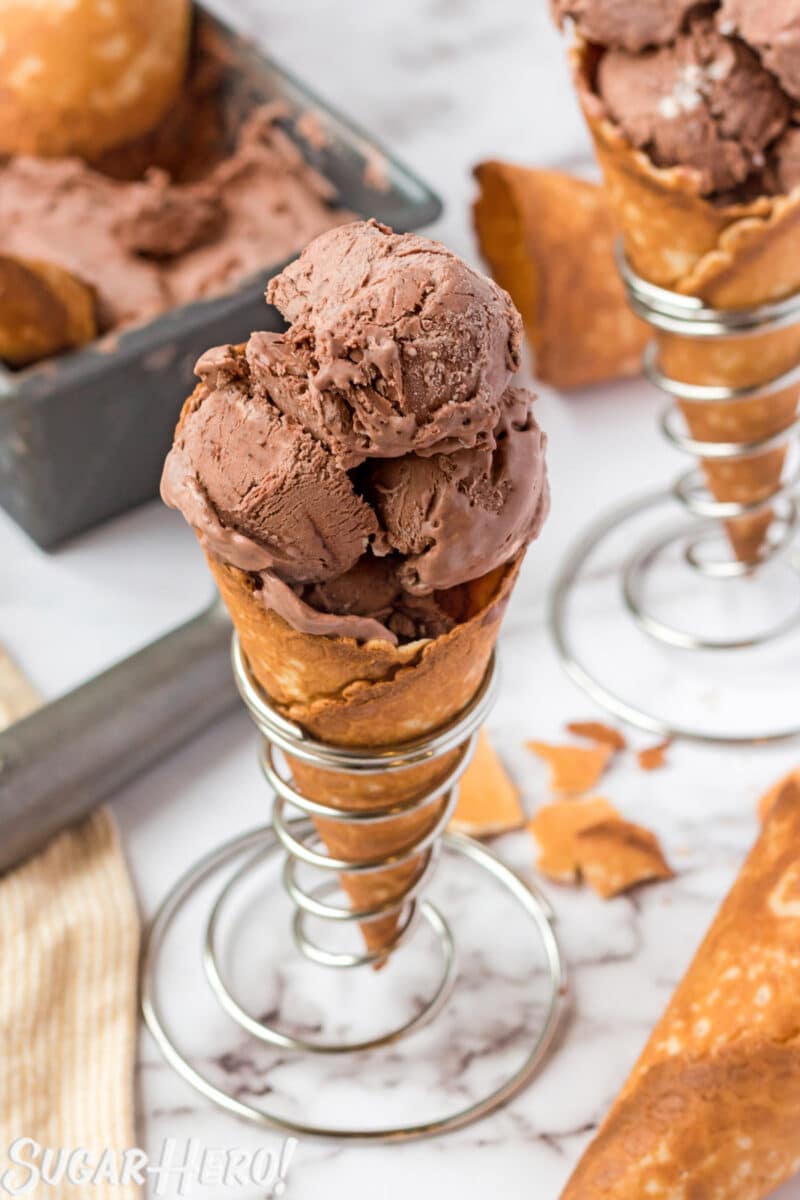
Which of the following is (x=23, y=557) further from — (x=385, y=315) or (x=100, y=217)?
(x=385, y=315)

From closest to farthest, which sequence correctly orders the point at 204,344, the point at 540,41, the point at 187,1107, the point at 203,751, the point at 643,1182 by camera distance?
1. the point at 643,1182
2. the point at 187,1107
3. the point at 203,751
4. the point at 204,344
5. the point at 540,41

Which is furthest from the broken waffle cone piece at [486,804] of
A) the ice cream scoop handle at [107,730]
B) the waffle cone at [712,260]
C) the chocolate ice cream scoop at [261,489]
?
the chocolate ice cream scoop at [261,489]

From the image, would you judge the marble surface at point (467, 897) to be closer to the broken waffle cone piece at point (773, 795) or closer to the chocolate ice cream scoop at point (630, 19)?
the broken waffle cone piece at point (773, 795)

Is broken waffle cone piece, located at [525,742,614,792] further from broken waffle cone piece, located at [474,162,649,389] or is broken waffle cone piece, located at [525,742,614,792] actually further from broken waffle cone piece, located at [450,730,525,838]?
broken waffle cone piece, located at [474,162,649,389]

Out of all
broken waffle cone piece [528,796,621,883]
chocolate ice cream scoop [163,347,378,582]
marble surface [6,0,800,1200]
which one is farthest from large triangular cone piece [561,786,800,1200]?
chocolate ice cream scoop [163,347,378,582]

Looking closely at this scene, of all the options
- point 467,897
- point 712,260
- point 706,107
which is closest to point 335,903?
point 467,897

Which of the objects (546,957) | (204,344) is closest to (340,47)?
(204,344)
